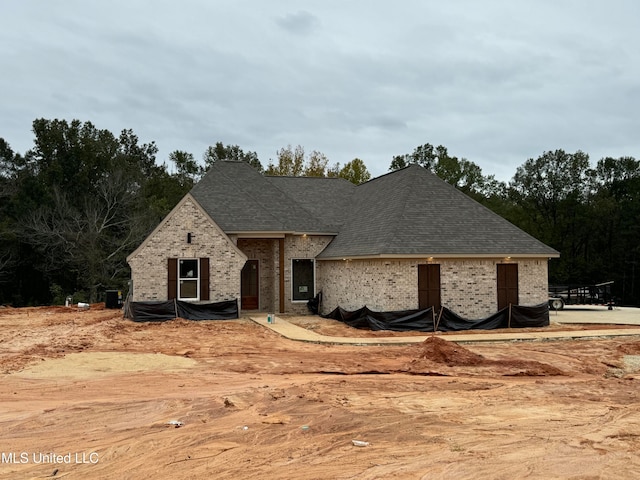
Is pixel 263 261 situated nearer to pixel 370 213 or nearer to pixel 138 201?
pixel 370 213

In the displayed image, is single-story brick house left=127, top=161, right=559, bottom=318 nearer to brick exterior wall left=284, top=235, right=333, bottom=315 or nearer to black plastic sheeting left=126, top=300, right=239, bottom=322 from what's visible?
brick exterior wall left=284, top=235, right=333, bottom=315

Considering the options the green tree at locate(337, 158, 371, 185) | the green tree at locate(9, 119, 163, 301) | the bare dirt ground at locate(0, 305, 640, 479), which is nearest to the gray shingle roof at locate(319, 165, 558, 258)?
the bare dirt ground at locate(0, 305, 640, 479)

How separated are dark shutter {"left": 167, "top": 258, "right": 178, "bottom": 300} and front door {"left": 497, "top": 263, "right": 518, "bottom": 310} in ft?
39.5

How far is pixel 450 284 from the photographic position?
19578mm

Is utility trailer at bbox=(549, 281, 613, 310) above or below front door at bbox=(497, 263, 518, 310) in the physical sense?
below

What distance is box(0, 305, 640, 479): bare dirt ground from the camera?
20.6 feet

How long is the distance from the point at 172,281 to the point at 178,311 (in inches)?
52.1

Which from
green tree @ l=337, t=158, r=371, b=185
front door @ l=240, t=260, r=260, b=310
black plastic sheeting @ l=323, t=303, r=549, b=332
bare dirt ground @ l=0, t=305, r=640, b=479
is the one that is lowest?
bare dirt ground @ l=0, t=305, r=640, b=479

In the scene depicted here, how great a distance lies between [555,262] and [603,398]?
40.1 metres

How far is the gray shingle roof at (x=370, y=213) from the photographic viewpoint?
65.0ft

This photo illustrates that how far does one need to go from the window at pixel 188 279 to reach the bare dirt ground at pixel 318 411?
6.03 metres

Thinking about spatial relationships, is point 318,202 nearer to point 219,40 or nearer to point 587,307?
point 219,40

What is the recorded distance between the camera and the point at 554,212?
4978 cm

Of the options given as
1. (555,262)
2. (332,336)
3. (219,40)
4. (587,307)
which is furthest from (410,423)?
(555,262)
